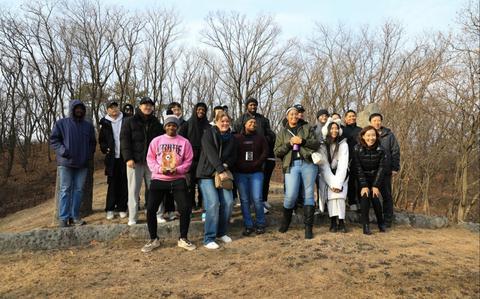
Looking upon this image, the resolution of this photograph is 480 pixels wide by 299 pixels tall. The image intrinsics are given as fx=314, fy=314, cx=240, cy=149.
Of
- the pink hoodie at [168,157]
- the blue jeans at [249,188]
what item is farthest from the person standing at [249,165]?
the pink hoodie at [168,157]

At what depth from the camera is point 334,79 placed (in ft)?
61.3

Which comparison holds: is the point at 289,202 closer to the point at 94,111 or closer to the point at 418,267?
the point at 418,267

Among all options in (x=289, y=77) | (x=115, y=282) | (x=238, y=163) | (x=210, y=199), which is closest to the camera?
(x=115, y=282)

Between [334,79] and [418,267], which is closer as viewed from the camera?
[418,267]

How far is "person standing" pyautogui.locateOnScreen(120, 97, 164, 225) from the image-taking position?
15.3 ft

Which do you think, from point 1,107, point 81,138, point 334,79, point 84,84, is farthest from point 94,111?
point 81,138

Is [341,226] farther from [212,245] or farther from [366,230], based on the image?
[212,245]

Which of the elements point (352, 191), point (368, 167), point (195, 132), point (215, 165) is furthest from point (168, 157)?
point (352, 191)

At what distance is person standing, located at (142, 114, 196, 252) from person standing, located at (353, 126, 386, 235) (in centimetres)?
280

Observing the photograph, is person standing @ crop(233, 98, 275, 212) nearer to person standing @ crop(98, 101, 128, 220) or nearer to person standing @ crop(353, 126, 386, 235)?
person standing @ crop(353, 126, 386, 235)

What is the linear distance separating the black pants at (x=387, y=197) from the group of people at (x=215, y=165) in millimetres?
A: 16

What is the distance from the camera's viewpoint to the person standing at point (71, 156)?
186 inches

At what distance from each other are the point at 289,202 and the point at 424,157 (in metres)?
13.4

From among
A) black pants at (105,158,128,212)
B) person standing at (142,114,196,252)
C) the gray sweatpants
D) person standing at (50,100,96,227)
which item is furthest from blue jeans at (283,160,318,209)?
person standing at (50,100,96,227)
